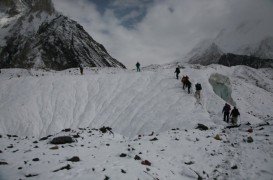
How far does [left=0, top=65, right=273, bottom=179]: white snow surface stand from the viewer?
16469mm

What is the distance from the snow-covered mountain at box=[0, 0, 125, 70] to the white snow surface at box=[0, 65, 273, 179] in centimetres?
10118

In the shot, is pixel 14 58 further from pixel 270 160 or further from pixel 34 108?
pixel 270 160

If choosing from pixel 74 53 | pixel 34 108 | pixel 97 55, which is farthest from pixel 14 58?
pixel 34 108

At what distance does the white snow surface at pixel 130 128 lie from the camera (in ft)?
54.0

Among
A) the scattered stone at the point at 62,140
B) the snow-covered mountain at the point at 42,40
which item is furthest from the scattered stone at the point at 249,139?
the snow-covered mountain at the point at 42,40

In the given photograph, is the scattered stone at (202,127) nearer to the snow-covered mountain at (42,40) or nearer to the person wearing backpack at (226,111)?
the person wearing backpack at (226,111)

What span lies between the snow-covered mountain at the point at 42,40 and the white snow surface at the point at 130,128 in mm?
101180

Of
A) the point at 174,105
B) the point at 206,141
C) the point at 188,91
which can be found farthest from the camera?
the point at 188,91

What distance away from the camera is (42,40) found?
16550 centimetres

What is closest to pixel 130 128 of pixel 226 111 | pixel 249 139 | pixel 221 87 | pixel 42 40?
pixel 226 111

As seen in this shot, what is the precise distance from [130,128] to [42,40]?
467 ft

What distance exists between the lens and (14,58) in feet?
522

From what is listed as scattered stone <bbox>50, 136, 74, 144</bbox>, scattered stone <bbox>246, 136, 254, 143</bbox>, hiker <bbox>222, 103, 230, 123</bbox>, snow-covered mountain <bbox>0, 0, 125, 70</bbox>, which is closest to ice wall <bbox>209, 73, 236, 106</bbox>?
hiker <bbox>222, 103, 230, 123</bbox>

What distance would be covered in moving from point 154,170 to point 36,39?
163139mm
